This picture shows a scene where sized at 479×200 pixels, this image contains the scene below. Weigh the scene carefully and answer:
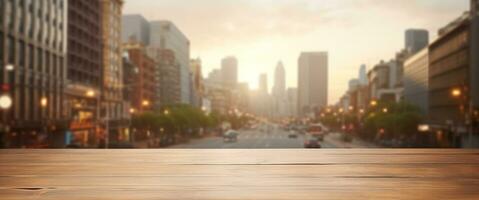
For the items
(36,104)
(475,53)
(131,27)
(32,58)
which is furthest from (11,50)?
(131,27)

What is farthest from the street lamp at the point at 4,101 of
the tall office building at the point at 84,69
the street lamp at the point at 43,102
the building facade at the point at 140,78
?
the building facade at the point at 140,78

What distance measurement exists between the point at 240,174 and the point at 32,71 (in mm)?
63669

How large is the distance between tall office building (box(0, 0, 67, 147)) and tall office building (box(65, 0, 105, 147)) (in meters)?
6.41

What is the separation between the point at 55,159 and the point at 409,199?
5.04 meters

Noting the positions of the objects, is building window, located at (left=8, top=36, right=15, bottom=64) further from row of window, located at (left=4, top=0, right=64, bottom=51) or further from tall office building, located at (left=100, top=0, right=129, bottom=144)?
tall office building, located at (left=100, top=0, right=129, bottom=144)

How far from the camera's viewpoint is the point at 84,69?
9512 centimetres

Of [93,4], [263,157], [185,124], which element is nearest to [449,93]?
[185,124]

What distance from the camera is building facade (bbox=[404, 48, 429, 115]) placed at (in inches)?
4543

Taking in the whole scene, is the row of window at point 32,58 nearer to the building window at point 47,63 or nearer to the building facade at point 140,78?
the building window at point 47,63

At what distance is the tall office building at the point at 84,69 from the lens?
87.4 metres

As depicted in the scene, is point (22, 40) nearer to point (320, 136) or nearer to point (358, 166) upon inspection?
point (358, 166)

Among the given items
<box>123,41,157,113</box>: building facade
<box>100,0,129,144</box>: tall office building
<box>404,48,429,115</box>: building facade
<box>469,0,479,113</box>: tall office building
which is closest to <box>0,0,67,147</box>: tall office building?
<box>100,0,129,144</box>: tall office building

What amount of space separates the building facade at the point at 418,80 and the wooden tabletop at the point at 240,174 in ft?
361

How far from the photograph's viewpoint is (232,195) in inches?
208
